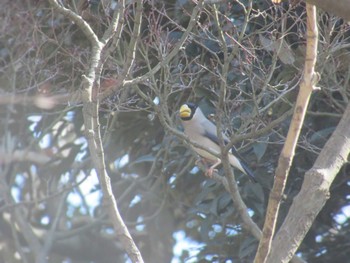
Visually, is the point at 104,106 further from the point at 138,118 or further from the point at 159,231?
the point at 159,231

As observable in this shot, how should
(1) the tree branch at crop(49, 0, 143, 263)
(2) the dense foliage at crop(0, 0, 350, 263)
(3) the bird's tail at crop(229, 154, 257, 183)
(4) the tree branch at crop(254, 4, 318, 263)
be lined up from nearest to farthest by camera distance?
(4) the tree branch at crop(254, 4, 318, 263), (1) the tree branch at crop(49, 0, 143, 263), (2) the dense foliage at crop(0, 0, 350, 263), (3) the bird's tail at crop(229, 154, 257, 183)

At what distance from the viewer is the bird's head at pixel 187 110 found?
570cm

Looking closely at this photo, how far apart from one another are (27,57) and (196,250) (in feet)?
6.31

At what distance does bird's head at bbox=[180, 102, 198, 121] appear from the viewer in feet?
18.7

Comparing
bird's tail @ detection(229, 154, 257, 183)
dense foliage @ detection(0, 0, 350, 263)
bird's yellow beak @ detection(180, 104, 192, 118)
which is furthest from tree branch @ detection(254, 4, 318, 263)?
bird's yellow beak @ detection(180, 104, 192, 118)

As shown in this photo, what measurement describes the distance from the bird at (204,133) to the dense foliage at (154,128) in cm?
10

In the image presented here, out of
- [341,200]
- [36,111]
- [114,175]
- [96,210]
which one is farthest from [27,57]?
[341,200]

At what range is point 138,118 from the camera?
6.71m

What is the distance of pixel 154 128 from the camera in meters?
6.79

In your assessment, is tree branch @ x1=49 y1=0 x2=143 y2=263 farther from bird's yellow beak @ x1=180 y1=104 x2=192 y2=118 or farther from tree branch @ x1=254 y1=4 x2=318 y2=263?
bird's yellow beak @ x1=180 y1=104 x2=192 y2=118

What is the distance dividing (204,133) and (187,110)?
472mm

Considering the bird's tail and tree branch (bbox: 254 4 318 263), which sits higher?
tree branch (bbox: 254 4 318 263)

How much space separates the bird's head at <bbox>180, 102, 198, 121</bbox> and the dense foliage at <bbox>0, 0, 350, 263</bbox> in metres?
0.08

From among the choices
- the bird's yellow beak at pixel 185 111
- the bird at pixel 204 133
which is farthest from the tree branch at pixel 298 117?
the bird's yellow beak at pixel 185 111
